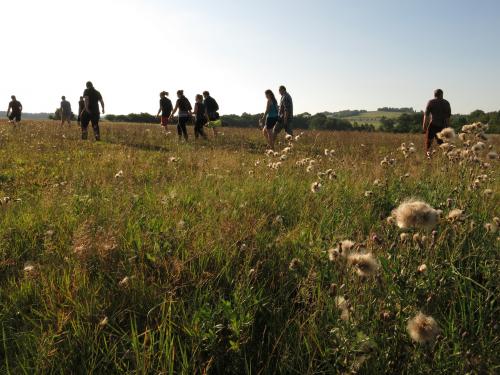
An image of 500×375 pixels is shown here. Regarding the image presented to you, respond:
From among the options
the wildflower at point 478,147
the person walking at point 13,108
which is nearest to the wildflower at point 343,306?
the wildflower at point 478,147

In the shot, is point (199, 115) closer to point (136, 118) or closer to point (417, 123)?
point (417, 123)

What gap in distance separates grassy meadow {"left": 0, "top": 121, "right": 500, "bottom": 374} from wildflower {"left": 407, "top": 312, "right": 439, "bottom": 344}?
0.31ft

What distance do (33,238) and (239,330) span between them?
2.28m

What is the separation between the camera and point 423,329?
4.95ft

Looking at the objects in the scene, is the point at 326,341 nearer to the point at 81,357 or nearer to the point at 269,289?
the point at 269,289

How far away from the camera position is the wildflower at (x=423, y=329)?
1493 millimetres

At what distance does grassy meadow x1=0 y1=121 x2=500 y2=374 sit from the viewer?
174 cm

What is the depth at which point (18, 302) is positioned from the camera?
2.24 m

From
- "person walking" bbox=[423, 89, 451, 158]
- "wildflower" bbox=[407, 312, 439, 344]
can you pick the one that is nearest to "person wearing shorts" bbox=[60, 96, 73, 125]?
"person walking" bbox=[423, 89, 451, 158]

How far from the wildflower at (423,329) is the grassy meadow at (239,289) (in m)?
0.09

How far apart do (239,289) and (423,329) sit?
1010 millimetres

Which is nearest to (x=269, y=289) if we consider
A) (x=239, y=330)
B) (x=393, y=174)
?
(x=239, y=330)

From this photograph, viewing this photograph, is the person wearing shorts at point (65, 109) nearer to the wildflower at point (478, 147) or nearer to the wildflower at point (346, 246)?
the wildflower at point (478, 147)

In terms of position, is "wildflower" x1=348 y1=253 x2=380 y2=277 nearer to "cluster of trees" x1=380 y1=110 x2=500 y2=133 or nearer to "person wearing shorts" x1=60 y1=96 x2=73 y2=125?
"person wearing shorts" x1=60 y1=96 x2=73 y2=125
